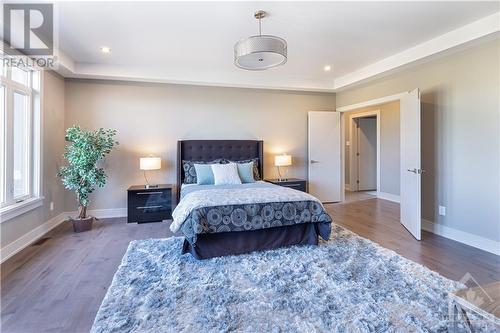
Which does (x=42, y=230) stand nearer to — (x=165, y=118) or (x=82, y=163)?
(x=82, y=163)

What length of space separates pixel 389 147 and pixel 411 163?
9.64 feet

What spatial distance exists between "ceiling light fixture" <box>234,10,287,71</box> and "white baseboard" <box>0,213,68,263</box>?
3382mm

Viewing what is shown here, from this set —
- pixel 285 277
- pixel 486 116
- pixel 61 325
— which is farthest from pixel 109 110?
pixel 486 116

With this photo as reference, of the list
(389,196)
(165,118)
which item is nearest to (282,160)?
(165,118)

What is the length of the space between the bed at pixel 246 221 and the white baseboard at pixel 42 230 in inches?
75.1

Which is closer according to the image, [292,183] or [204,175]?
[204,175]

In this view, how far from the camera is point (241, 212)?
9.71 feet

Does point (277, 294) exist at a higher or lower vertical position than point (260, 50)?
lower

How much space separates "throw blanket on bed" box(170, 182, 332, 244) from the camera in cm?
284

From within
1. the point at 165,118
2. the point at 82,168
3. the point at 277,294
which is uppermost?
the point at 165,118

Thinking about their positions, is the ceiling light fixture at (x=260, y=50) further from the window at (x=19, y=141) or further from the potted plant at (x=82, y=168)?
the window at (x=19, y=141)

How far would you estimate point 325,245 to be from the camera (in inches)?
129

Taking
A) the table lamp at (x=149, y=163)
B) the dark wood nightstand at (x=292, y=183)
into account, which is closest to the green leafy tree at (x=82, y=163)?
the table lamp at (x=149, y=163)

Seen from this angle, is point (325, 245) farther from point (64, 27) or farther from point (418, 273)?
point (64, 27)
